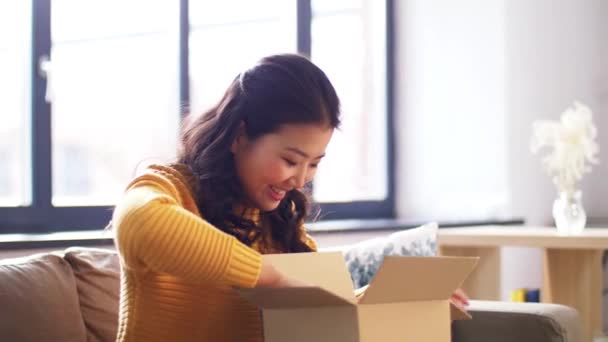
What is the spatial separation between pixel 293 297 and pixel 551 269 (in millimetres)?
1977

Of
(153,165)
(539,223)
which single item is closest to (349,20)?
Answer: (539,223)

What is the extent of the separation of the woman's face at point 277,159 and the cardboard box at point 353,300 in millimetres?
243

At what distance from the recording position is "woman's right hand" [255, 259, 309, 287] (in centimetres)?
122

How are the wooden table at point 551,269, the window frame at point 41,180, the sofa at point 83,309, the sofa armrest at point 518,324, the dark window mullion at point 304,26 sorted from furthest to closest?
the dark window mullion at point 304,26 < the wooden table at point 551,269 < the window frame at point 41,180 < the sofa armrest at point 518,324 < the sofa at point 83,309

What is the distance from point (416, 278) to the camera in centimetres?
127

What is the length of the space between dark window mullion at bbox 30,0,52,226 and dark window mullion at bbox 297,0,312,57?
1.03 meters

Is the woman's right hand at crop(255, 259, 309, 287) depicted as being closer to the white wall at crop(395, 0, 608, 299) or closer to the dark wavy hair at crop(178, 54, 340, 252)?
the dark wavy hair at crop(178, 54, 340, 252)

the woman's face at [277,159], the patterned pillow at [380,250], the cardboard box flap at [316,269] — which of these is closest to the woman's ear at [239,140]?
the woman's face at [277,159]

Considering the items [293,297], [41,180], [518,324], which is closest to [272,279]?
[293,297]

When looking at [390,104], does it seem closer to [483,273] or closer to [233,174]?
[483,273]

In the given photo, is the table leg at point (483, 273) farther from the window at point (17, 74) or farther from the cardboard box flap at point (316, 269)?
the cardboard box flap at point (316, 269)

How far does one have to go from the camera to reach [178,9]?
2.92m

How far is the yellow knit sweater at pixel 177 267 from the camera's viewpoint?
3.85 ft

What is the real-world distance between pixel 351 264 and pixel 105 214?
82cm
